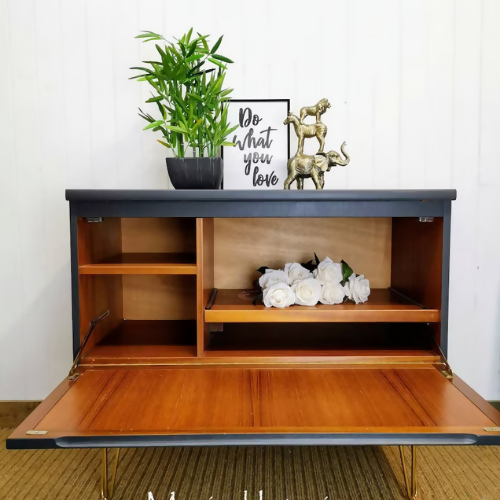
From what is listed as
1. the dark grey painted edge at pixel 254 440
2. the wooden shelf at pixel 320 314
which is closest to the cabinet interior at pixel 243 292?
the wooden shelf at pixel 320 314

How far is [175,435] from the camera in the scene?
2.99 ft

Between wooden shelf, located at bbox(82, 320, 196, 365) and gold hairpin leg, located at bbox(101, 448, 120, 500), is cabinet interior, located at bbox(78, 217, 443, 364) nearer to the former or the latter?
wooden shelf, located at bbox(82, 320, 196, 365)

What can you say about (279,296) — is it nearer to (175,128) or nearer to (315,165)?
(315,165)

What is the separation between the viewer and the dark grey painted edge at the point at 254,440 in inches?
35.7

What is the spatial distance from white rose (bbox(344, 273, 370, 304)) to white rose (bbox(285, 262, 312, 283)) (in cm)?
14

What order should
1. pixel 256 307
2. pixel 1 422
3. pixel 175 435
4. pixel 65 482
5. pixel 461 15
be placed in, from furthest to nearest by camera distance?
pixel 1 422, pixel 461 15, pixel 65 482, pixel 256 307, pixel 175 435

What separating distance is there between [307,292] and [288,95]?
0.83 meters

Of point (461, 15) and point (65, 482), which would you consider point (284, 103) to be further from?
point (65, 482)

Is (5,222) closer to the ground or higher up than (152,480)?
higher up

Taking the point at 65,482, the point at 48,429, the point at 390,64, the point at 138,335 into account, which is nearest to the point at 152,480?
the point at 65,482

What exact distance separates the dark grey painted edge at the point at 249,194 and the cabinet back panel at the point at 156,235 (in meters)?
0.50

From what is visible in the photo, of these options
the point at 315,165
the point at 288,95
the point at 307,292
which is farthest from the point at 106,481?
the point at 288,95

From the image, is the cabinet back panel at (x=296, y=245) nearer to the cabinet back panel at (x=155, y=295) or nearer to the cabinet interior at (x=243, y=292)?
the cabinet interior at (x=243, y=292)

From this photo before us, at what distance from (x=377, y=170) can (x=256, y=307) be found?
820mm
